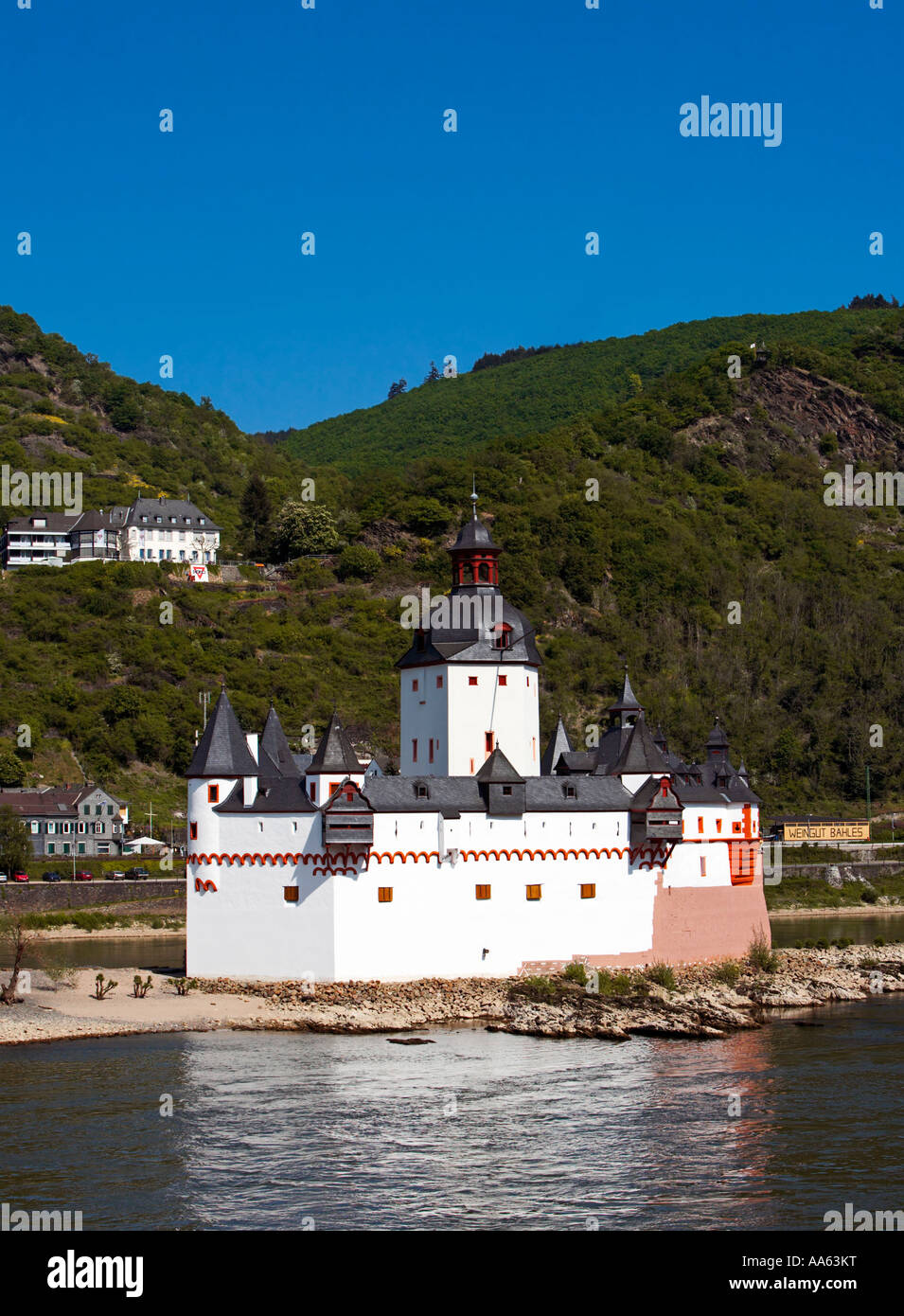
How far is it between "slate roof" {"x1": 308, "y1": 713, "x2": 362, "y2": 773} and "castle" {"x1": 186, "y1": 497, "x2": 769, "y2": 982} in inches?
2.8

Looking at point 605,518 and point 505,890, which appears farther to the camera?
point 605,518

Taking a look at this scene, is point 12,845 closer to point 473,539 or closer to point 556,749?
point 556,749

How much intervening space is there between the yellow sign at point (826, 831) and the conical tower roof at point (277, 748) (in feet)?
143

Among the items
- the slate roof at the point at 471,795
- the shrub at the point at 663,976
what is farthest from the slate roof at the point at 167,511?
the shrub at the point at 663,976

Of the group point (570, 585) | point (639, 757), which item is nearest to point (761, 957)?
point (639, 757)

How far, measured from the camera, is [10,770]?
89.1 meters

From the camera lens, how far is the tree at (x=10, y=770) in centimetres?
8894

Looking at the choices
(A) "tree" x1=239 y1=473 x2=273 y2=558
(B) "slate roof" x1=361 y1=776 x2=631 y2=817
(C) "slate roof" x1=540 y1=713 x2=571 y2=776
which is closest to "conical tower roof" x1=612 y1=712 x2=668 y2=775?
(B) "slate roof" x1=361 y1=776 x2=631 y2=817

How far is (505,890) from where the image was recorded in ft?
163

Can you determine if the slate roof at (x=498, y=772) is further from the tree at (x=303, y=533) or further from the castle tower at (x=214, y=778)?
the tree at (x=303, y=533)
